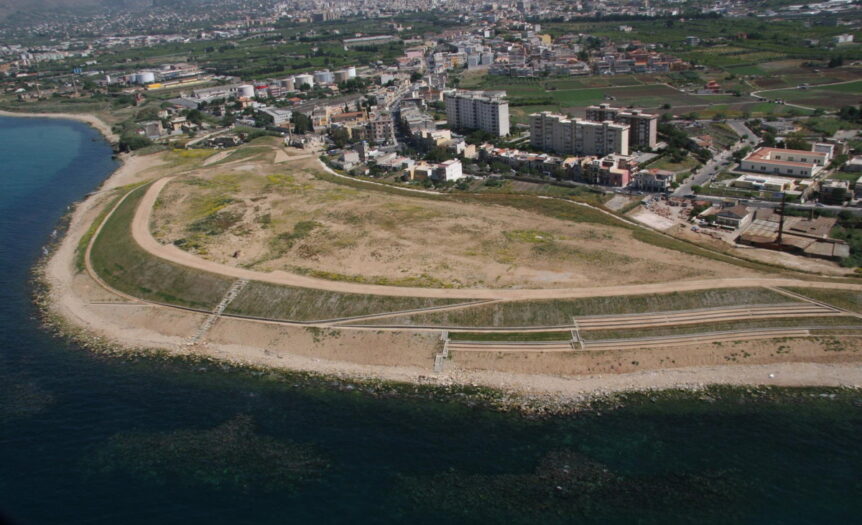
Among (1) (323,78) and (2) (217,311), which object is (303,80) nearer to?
(1) (323,78)

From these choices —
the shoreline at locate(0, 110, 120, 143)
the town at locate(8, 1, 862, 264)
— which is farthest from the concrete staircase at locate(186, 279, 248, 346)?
the shoreline at locate(0, 110, 120, 143)

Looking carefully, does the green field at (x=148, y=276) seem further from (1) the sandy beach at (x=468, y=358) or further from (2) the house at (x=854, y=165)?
(2) the house at (x=854, y=165)

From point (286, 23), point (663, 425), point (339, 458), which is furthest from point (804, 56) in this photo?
point (286, 23)

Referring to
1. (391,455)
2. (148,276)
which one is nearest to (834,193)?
(391,455)

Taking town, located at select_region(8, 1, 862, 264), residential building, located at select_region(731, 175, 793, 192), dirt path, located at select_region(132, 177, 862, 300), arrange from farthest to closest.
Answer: town, located at select_region(8, 1, 862, 264) → residential building, located at select_region(731, 175, 793, 192) → dirt path, located at select_region(132, 177, 862, 300)

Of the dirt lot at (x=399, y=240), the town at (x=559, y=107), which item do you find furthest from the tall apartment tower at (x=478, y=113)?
the dirt lot at (x=399, y=240)

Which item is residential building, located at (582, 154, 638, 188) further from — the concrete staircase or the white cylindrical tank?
the white cylindrical tank
